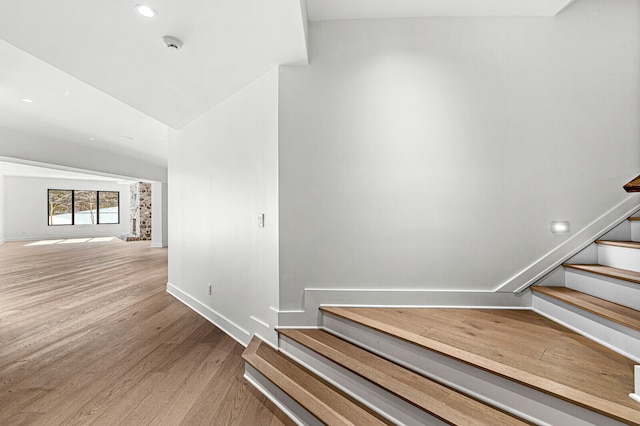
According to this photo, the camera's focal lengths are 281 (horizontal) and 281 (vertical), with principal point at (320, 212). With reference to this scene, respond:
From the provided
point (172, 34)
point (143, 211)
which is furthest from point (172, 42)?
point (143, 211)

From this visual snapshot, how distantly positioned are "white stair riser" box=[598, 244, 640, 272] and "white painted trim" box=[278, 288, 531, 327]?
0.58m

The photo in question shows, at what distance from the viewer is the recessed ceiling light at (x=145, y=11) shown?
169 centimetres

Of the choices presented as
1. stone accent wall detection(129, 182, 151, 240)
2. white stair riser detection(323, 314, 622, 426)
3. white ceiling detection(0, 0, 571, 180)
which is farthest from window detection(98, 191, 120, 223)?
white stair riser detection(323, 314, 622, 426)

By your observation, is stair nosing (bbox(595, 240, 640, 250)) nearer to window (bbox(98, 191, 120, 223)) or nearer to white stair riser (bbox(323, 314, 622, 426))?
white stair riser (bbox(323, 314, 622, 426))

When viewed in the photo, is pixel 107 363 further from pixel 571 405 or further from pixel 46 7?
pixel 571 405

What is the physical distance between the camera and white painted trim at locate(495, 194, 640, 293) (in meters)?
2.16

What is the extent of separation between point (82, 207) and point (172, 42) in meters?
14.9

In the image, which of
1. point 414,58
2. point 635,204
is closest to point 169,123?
point 414,58

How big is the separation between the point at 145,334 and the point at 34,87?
3.32m

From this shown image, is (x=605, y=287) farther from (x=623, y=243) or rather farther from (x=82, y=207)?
(x=82, y=207)

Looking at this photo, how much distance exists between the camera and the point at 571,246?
219 centimetres

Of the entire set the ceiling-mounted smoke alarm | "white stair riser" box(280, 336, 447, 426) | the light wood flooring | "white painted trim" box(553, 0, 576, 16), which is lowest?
the light wood flooring

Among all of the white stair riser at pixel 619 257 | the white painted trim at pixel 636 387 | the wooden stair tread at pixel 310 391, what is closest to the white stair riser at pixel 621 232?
the white stair riser at pixel 619 257

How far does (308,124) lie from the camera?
2312 millimetres
